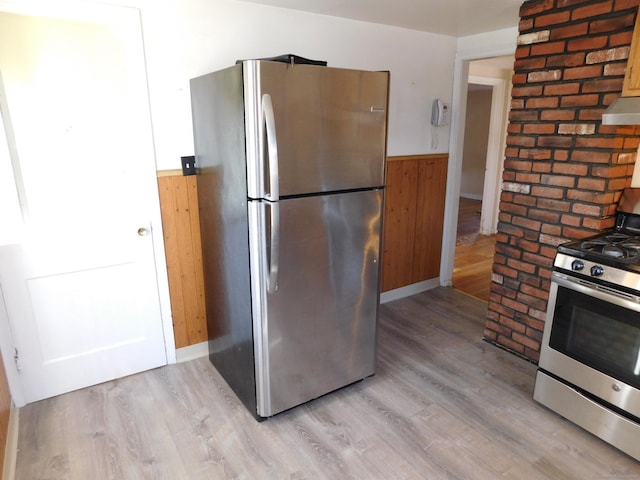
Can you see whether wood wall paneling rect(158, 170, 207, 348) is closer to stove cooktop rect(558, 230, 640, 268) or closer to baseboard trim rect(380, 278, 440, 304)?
baseboard trim rect(380, 278, 440, 304)

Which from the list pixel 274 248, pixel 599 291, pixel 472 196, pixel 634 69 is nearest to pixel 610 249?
pixel 599 291

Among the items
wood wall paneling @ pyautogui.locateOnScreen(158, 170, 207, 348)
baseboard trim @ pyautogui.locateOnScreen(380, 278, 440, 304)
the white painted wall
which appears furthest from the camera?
baseboard trim @ pyautogui.locateOnScreen(380, 278, 440, 304)

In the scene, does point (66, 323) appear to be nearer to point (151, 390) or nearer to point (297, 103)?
point (151, 390)

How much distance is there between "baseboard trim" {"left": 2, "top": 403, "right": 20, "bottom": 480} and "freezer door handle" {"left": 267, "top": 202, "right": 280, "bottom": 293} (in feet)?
4.56

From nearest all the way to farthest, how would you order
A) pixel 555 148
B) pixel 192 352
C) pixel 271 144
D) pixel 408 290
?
pixel 271 144
pixel 555 148
pixel 192 352
pixel 408 290

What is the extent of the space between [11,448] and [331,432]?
1.55 metres

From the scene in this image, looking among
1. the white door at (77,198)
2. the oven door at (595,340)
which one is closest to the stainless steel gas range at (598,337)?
the oven door at (595,340)

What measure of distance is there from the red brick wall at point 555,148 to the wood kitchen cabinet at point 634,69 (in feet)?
0.11

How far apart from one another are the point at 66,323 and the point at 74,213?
0.64 meters

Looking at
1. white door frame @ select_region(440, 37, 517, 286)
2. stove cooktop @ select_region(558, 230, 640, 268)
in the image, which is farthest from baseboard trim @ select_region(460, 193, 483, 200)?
stove cooktop @ select_region(558, 230, 640, 268)

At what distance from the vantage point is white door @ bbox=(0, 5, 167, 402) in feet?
6.61

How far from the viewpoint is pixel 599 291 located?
1901mm

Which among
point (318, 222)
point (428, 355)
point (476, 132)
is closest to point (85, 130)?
point (318, 222)

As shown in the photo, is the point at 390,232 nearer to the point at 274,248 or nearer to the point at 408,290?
the point at 408,290
